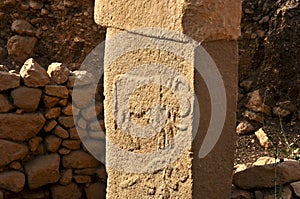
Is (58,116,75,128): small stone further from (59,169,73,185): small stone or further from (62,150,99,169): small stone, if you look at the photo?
(59,169,73,185): small stone

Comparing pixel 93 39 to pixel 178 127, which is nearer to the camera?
pixel 178 127

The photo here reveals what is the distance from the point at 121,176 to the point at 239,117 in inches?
79.0

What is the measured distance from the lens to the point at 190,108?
2160mm

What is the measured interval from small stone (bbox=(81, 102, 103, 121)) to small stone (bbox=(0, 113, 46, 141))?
0.34m

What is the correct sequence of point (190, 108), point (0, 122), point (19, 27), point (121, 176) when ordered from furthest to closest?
1. point (19, 27)
2. point (0, 122)
3. point (121, 176)
4. point (190, 108)

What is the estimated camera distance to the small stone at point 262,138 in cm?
386

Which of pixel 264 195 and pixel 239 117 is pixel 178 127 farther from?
pixel 239 117

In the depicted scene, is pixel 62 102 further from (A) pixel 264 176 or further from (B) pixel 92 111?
(A) pixel 264 176

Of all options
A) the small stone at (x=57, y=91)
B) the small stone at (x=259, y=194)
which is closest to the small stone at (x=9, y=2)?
the small stone at (x=57, y=91)

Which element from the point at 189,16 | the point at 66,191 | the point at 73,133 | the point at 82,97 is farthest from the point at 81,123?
the point at 189,16

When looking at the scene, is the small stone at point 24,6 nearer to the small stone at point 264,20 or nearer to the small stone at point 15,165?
the small stone at point 15,165

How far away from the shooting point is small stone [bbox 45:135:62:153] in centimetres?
407

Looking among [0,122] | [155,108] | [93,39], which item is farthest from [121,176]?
[93,39]

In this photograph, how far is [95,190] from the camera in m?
4.29
